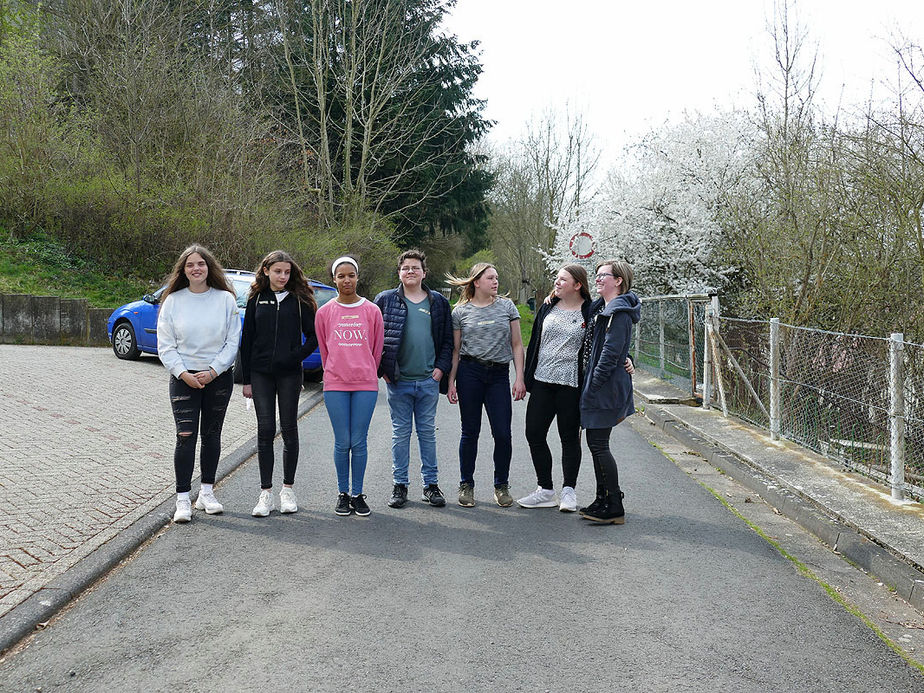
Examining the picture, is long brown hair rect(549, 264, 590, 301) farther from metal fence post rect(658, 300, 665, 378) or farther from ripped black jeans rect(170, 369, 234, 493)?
metal fence post rect(658, 300, 665, 378)

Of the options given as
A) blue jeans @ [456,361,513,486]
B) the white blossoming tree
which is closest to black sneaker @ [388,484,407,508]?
blue jeans @ [456,361,513,486]

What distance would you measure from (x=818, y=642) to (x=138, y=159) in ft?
66.7

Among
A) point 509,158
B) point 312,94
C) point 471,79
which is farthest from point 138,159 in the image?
point 509,158

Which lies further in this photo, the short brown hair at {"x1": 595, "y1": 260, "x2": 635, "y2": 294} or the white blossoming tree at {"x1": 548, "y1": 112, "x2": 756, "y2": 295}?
the white blossoming tree at {"x1": 548, "y1": 112, "x2": 756, "y2": 295}

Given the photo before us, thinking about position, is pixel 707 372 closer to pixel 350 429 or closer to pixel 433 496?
pixel 433 496

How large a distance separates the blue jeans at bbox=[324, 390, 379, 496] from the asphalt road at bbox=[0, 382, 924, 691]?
301 millimetres

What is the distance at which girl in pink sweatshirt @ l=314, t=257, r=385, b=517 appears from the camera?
245 inches

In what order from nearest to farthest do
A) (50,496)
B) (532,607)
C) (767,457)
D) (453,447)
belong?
1. (532,607)
2. (50,496)
3. (767,457)
4. (453,447)

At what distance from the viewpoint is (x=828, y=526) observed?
19.1 ft

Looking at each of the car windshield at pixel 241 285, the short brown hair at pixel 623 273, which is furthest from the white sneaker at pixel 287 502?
the car windshield at pixel 241 285

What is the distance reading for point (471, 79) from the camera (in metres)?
34.3

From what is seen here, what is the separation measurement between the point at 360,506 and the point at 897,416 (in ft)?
13.0

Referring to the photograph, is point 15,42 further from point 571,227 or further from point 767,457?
point 767,457

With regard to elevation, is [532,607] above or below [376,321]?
below
